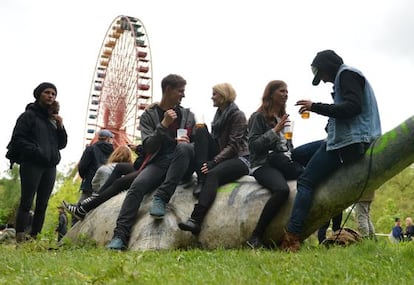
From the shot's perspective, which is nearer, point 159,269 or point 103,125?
point 159,269

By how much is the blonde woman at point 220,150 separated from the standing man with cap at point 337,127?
0.99 metres

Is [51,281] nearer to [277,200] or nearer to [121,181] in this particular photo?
[277,200]

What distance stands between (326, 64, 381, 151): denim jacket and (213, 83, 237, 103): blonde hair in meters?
1.41

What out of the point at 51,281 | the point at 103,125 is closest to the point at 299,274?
the point at 51,281

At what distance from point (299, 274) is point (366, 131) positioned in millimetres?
2183

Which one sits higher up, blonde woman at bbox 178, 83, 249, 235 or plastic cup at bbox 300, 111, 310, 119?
plastic cup at bbox 300, 111, 310, 119

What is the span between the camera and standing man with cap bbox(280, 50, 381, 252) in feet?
16.7

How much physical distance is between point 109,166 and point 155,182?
1567mm

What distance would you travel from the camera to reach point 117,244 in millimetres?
5680

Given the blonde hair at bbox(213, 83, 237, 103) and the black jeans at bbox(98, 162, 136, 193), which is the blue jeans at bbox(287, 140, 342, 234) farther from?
the black jeans at bbox(98, 162, 136, 193)

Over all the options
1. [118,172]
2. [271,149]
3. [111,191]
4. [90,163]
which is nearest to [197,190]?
[271,149]

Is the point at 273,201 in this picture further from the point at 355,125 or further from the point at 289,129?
the point at 355,125

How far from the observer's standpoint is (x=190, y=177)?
666 centimetres

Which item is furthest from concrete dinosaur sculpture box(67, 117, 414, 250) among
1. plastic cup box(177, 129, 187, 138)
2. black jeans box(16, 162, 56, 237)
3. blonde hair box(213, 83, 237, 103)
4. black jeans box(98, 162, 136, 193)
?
blonde hair box(213, 83, 237, 103)
